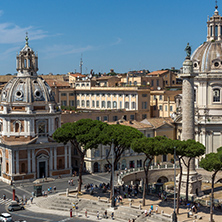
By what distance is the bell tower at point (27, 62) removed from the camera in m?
78.8

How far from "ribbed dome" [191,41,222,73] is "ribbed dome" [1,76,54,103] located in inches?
933

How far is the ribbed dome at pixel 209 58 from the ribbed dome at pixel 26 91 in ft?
77.7

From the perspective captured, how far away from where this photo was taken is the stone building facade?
244 ft

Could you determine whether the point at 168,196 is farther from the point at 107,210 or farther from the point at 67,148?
the point at 67,148

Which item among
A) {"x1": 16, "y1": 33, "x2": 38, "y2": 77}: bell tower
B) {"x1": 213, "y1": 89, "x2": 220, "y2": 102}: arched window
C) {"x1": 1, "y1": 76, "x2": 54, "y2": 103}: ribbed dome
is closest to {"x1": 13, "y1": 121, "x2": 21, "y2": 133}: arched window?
{"x1": 1, "y1": 76, "x2": 54, "y2": 103}: ribbed dome

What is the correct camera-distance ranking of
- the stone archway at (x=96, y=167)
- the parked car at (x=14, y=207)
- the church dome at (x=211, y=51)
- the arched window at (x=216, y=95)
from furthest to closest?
1. the stone archway at (x=96, y=167)
2. the arched window at (x=216, y=95)
3. the church dome at (x=211, y=51)
4. the parked car at (x=14, y=207)

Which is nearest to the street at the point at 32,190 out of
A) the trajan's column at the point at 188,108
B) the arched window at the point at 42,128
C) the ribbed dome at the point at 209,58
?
the arched window at the point at 42,128

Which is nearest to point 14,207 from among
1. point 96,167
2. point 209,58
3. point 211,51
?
point 96,167

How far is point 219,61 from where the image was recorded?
75.8m

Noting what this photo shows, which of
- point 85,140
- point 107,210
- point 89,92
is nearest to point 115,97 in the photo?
point 89,92

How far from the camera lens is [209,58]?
77.1m

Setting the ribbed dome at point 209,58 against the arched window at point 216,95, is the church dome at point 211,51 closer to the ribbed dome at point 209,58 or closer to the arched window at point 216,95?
the ribbed dome at point 209,58

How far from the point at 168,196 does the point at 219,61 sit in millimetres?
24499

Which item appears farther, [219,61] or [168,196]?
[219,61]
